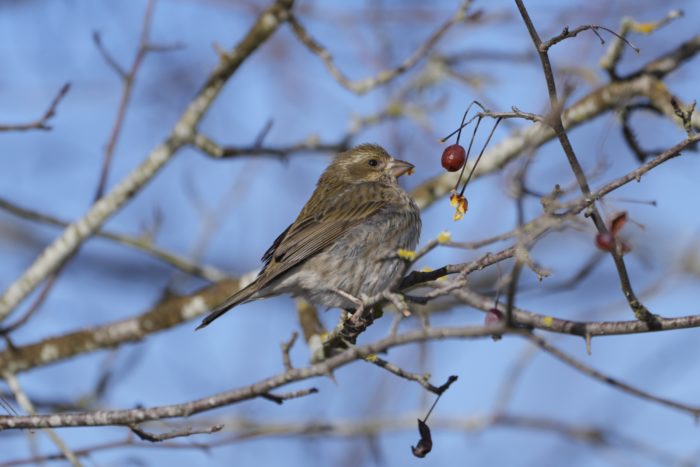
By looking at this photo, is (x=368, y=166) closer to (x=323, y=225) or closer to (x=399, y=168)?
(x=399, y=168)

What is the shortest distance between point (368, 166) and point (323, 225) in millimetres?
993

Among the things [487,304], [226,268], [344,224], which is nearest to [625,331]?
[487,304]

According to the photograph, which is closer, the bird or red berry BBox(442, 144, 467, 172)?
red berry BBox(442, 144, 467, 172)

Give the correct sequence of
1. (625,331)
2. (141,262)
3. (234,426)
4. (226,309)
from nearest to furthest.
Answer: (625,331)
(226,309)
(234,426)
(141,262)

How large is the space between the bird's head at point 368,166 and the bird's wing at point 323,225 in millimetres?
256

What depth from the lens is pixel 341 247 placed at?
6410 millimetres

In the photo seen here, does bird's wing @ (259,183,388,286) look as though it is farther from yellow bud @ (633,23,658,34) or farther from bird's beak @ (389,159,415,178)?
yellow bud @ (633,23,658,34)

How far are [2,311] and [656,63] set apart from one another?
16.2ft

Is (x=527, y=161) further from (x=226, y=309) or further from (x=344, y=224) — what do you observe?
(x=344, y=224)

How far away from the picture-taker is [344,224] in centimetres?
661

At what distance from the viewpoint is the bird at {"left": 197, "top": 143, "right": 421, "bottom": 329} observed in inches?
242

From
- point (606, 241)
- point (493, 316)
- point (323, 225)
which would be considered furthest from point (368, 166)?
point (606, 241)

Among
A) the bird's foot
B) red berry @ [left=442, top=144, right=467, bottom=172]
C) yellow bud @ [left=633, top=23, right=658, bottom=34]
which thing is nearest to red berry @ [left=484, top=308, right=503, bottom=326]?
the bird's foot

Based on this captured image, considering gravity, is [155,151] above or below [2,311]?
above
